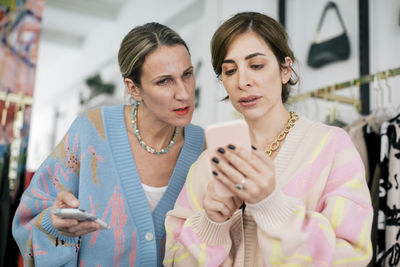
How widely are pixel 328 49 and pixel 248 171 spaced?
71.5 inches

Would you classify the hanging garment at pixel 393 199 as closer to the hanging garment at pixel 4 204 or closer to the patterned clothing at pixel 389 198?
the patterned clothing at pixel 389 198

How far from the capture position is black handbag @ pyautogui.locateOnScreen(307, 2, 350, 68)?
7.20 ft

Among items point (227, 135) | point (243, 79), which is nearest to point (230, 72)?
point (243, 79)

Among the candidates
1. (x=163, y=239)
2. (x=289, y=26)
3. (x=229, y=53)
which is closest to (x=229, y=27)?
(x=229, y=53)

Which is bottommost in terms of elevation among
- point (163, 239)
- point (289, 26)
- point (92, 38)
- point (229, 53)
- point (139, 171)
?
point (163, 239)

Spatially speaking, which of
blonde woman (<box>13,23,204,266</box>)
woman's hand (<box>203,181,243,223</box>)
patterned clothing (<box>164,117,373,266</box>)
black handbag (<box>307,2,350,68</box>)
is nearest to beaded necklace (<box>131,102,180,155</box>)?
blonde woman (<box>13,23,204,266</box>)

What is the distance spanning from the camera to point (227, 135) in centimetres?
76

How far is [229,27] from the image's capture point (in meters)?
1.07

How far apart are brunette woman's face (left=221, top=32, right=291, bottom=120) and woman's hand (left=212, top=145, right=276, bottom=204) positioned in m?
0.28

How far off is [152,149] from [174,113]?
208 millimetres

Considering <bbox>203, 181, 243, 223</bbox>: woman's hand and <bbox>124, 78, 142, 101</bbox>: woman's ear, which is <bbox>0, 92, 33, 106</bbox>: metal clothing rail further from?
<bbox>203, 181, 243, 223</bbox>: woman's hand

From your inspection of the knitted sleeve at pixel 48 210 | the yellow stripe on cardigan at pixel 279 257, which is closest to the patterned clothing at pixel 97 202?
the knitted sleeve at pixel 48 210

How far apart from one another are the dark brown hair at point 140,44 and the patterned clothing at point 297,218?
0.46 metres

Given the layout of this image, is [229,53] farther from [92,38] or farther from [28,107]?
[92,38]
